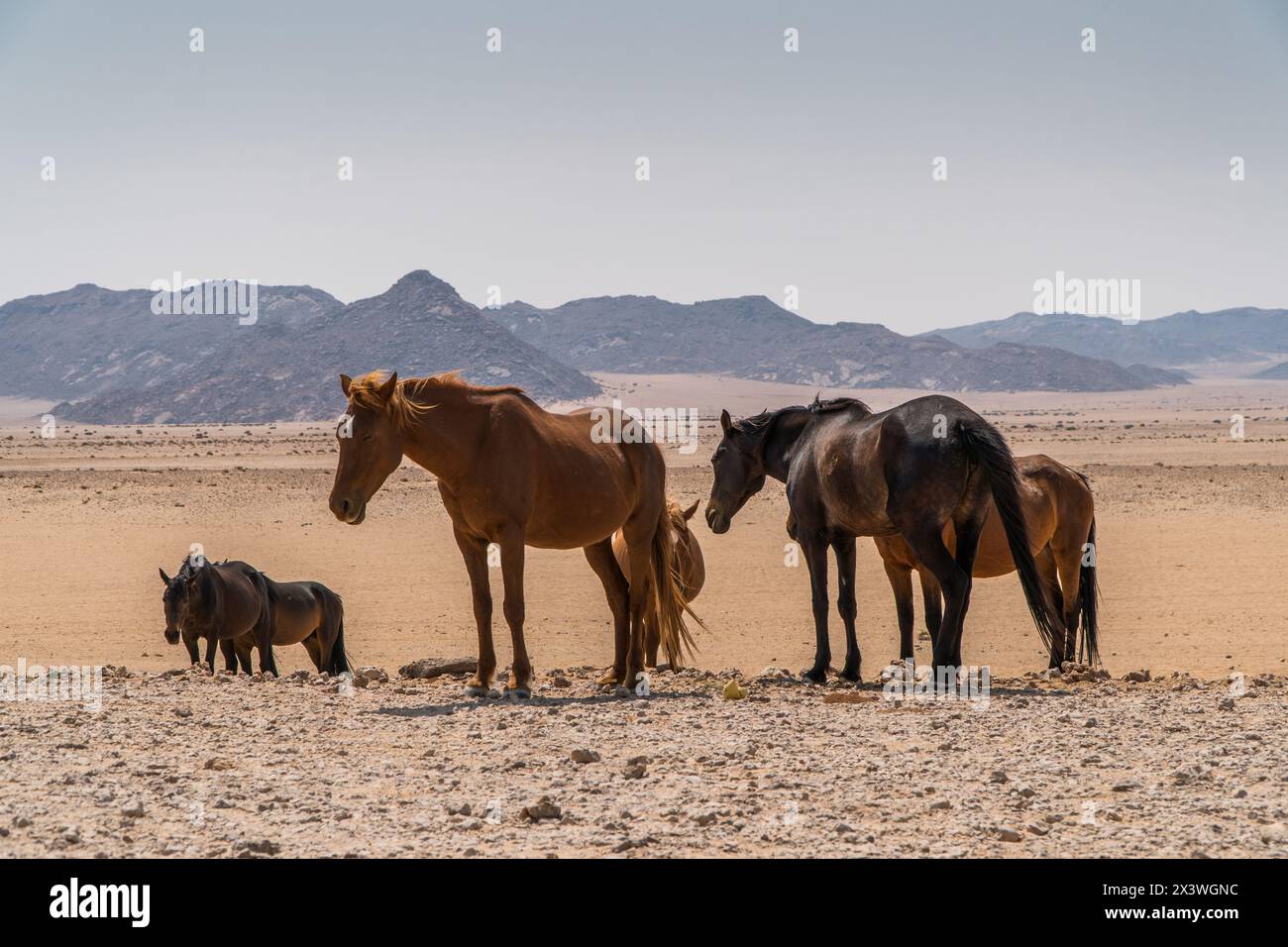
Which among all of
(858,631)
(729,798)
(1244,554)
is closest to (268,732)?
(729,798)

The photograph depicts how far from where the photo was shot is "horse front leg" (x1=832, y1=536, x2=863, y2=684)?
10.3 meters

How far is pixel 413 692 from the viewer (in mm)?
9242

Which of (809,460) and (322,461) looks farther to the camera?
(322,461)

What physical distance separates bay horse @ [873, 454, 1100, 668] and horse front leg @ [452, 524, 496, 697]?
3527mm

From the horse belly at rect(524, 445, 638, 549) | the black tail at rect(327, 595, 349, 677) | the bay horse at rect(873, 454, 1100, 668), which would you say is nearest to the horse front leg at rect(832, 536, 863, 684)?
the bay horse at rect(873, 454, 1100, 668)

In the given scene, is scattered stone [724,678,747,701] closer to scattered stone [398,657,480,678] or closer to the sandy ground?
the sandy ground

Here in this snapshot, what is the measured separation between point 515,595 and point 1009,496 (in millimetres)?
3555

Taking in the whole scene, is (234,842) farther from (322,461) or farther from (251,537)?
(322,461)

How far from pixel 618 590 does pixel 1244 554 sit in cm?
1466

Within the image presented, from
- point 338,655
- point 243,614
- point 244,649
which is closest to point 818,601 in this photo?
point 243,614

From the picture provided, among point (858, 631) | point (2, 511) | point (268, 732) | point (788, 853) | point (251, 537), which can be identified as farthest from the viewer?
point (2, 511)

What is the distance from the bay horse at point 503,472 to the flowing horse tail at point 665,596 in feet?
1.41

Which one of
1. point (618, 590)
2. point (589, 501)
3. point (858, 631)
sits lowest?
point (858, 631)

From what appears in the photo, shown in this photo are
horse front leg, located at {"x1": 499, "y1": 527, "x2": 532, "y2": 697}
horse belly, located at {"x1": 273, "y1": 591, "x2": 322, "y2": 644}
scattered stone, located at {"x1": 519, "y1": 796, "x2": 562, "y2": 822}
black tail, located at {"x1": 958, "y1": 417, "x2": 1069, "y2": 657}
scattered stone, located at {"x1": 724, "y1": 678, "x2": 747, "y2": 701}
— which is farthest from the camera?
horse belly, located at {"x1": 273, "y1": 591, "x2": 322, "y2": 644}
